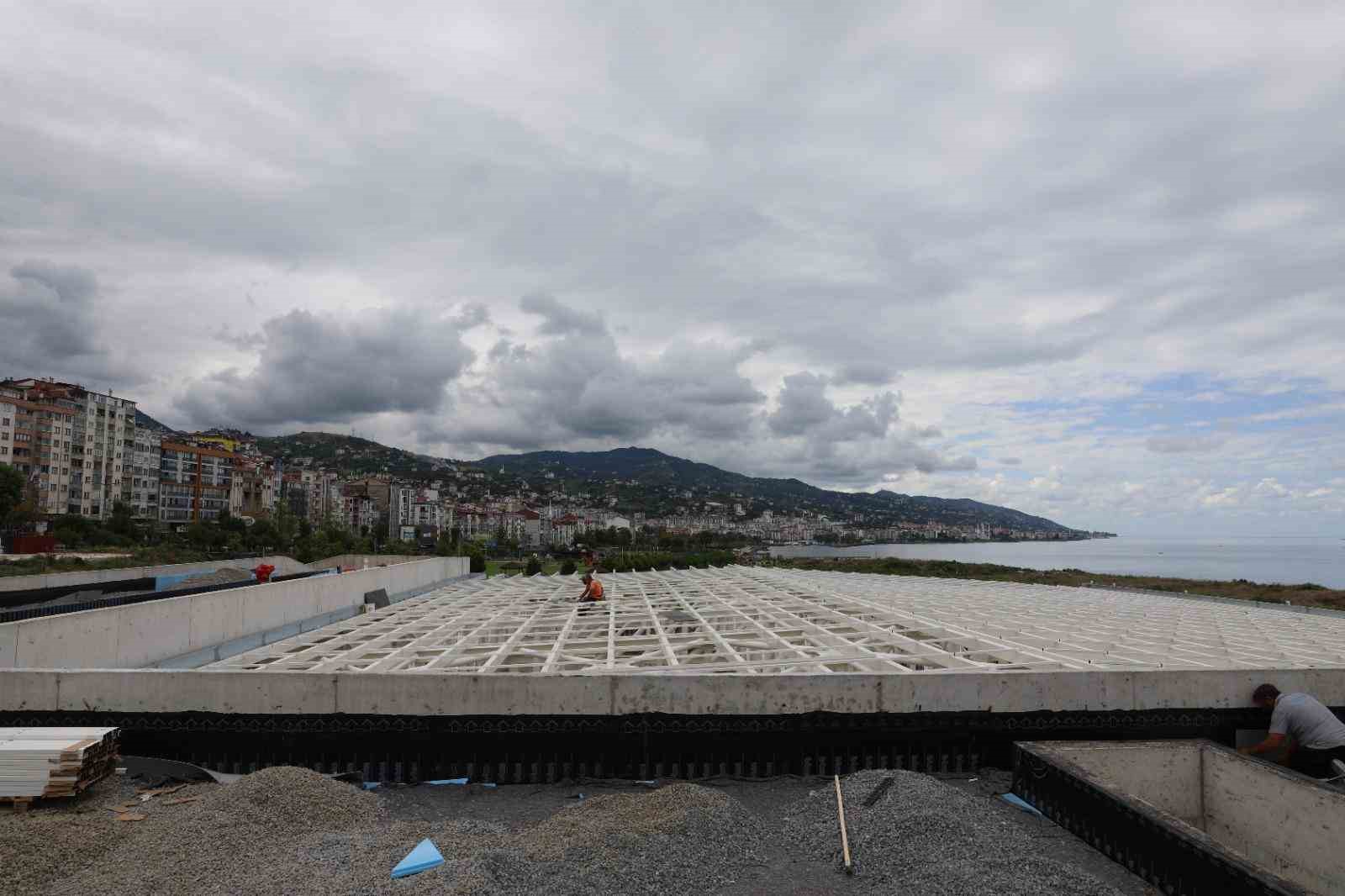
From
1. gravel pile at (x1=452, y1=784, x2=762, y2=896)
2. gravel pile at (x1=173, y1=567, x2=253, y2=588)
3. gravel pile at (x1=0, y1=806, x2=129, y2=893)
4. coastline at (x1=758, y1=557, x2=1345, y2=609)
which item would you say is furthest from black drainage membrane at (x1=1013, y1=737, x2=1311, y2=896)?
gravel pile at (x1=173, y1=567, x2=253, y2=588)

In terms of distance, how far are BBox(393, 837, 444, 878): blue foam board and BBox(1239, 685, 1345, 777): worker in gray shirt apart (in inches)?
310

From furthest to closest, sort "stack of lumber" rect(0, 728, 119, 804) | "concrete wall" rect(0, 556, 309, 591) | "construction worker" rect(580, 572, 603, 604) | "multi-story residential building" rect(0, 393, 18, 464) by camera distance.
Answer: "multi-story residential building" rect(0, 393, 18, 464), "concrete wall" rect(0, 556, 309, 591), "construction worker" rect(580, 572, 603, 604), "stack of lumber" rect(0, 728, 119, 804)

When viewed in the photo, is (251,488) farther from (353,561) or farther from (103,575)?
(103,575)

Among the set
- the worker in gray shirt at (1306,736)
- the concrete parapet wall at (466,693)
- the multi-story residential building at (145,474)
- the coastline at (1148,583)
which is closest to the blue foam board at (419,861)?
the concrete parapet wall at (466,693)

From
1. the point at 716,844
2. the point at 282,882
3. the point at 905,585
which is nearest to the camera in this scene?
the point at 282,882

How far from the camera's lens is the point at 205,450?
10675 centimetres

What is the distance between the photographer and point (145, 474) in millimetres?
97062

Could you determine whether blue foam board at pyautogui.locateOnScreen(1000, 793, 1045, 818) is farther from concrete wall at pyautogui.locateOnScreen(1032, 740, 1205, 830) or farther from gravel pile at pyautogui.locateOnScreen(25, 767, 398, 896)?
gravel pile at pyautogui.locateOnScreen(25, 767, 398, 896)

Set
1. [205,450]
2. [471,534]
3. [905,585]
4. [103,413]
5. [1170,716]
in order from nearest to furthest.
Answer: [1170,716]
[905,585]
[103,413]
[205,450]
[471,534]

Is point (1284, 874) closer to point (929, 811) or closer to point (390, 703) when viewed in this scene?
point (929, 811)

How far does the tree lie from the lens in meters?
51.6

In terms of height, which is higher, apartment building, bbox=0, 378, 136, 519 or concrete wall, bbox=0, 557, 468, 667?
apartment building, bbox=0, 378, 136, 519

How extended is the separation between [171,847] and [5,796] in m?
1.82

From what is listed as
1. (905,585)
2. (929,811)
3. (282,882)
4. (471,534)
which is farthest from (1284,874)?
(471,534)
